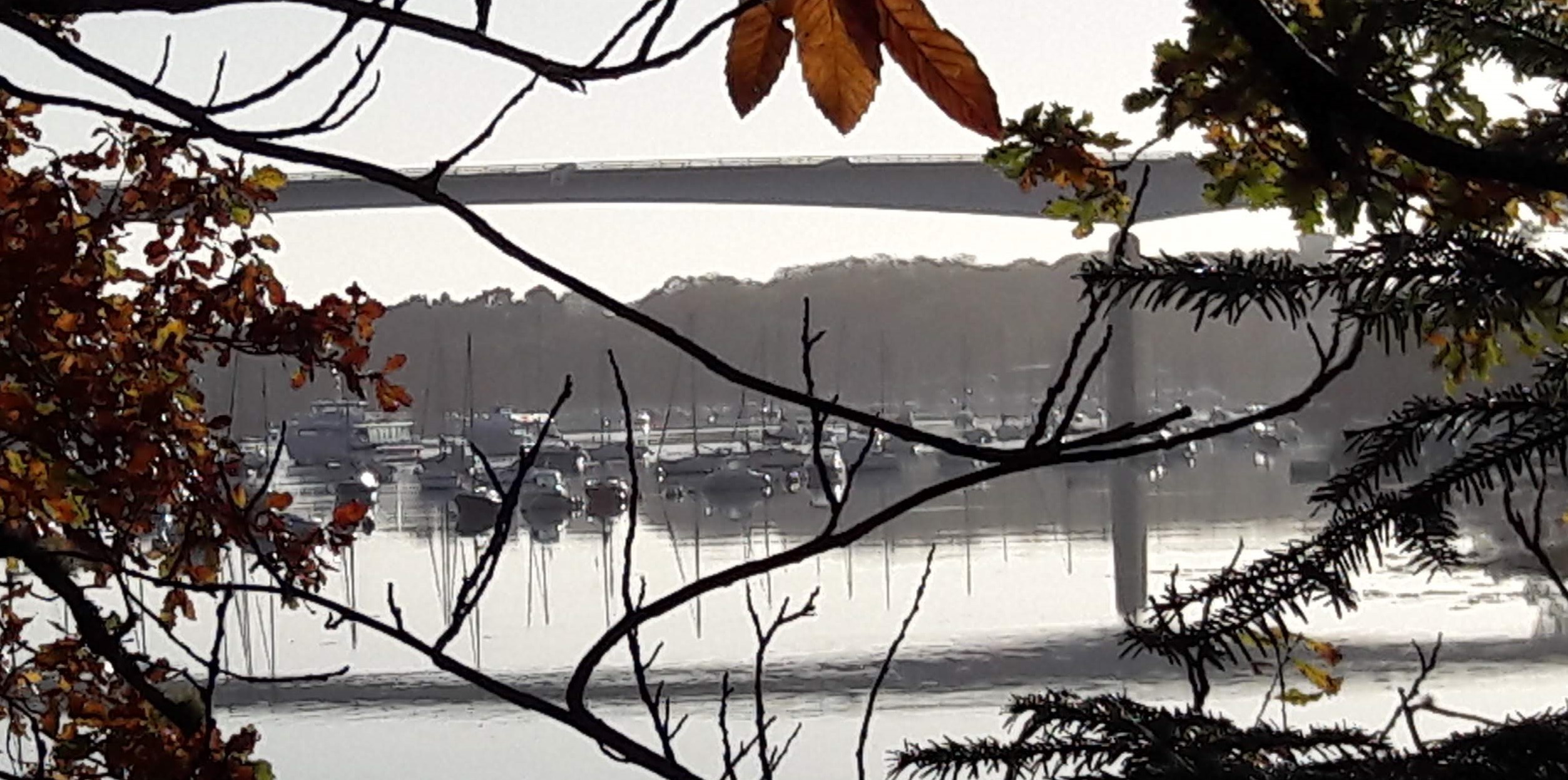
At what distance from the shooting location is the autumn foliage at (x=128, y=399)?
183cm

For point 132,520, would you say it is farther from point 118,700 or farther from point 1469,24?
point 1469,24

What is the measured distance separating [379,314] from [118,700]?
80cm

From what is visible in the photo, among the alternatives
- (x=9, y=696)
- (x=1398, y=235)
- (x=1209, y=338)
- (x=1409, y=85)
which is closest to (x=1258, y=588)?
(x=1398, y=235)

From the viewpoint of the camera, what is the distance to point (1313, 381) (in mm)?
718

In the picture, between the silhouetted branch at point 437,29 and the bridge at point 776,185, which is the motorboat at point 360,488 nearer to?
the bridge at point 776,185

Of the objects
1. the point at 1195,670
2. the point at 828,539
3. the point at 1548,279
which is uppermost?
the point at 1548,279

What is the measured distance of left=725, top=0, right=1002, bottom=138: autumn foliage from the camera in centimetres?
64

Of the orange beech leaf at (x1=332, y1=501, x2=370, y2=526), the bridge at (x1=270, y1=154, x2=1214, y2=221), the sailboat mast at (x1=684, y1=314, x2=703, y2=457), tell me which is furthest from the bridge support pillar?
the orange beech leaf at (x1=332, y1=501, x2=370, y2=526)

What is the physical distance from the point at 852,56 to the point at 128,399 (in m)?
1.72

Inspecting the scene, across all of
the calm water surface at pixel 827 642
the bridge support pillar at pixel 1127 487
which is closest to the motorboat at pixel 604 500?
the calm water surface at pixel 827 642

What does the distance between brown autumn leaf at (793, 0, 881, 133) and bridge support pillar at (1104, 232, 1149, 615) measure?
17.1 m

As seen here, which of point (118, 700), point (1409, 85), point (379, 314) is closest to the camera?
point (1409, 85)

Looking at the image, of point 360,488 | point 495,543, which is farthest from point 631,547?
point 360,488

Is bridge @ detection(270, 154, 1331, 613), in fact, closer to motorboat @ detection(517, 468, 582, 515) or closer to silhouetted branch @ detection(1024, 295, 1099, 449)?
motorboat @ detection(517, 468, 582, 515)
